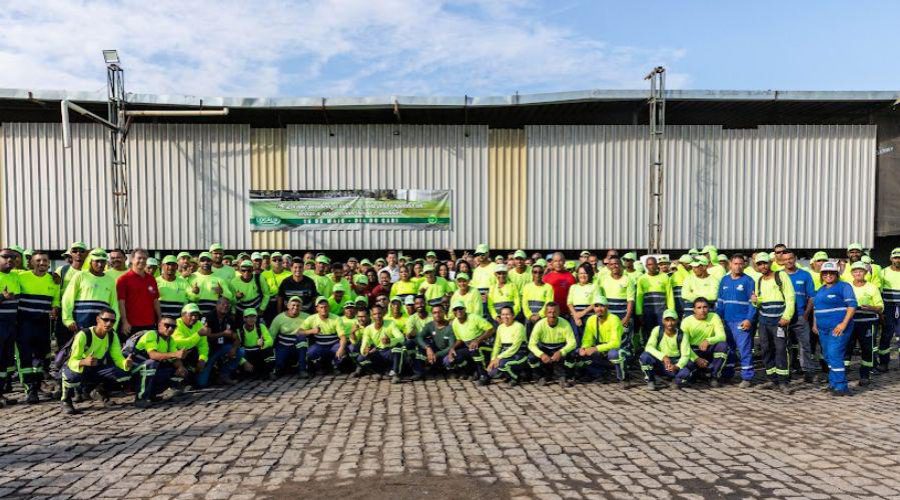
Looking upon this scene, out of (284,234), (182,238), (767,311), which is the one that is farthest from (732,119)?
(182,238)

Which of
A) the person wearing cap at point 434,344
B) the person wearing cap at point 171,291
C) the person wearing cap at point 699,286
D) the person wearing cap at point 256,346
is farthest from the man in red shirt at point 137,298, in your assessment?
the person wearing cap at point 699,286

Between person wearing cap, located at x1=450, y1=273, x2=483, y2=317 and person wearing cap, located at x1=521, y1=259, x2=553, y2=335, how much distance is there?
73 centimetres

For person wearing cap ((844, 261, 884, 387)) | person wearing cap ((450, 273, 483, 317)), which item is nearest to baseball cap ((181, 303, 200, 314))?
person wearing cap ((450, 273, 483, 317))

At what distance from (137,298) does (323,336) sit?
2.62 metres

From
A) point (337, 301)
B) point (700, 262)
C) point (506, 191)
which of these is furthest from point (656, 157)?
point (337, 301)

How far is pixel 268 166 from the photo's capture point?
13.2 m

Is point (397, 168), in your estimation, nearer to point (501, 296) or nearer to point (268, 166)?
point (268, 166)

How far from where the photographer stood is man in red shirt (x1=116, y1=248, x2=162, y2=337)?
740 cm

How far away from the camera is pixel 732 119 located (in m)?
13.9

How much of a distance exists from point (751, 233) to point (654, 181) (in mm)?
2700

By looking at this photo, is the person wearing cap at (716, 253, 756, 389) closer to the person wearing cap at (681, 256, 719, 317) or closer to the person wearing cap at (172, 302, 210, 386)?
the person wearing cap at (681, 256, 719, 317)

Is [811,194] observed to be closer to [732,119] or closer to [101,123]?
[732,119]

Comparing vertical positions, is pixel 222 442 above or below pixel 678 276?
below

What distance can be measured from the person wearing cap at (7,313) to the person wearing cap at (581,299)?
7408mm
